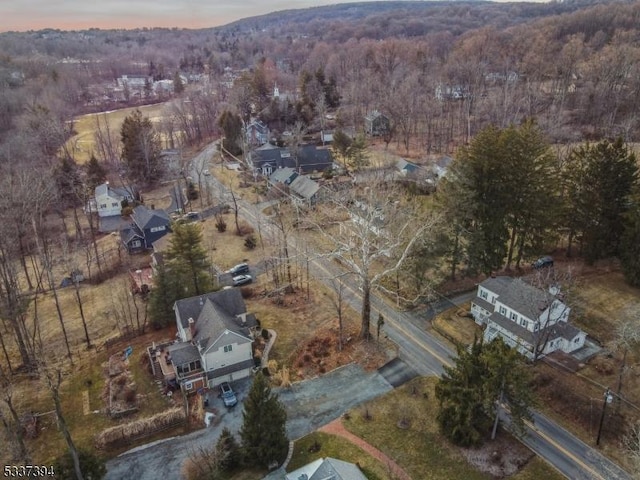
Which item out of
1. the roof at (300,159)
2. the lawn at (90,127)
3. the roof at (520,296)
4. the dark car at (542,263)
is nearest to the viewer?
the roof at (520,296)

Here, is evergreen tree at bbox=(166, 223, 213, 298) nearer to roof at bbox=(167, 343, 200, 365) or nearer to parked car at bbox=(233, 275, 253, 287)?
parked car at bbox=(233, 275, 253, 287)

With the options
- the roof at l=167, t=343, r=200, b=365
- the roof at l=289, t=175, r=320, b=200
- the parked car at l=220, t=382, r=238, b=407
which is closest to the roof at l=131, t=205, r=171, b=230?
the roof at l=289, t=175, r=320, b=200

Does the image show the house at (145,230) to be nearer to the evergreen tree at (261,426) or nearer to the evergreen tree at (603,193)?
the evergreen tree at (261,426)

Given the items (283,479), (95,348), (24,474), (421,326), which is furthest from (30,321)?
(421,326)

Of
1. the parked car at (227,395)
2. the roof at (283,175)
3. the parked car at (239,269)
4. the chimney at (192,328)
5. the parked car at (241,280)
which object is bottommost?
the parked car at (227,395)

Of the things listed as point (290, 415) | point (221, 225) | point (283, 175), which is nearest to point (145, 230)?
point (221, 225)

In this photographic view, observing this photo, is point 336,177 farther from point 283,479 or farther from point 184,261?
point 283,479

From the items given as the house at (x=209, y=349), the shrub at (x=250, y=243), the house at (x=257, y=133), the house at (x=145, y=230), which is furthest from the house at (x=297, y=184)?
the house at (x=209, y=349)
